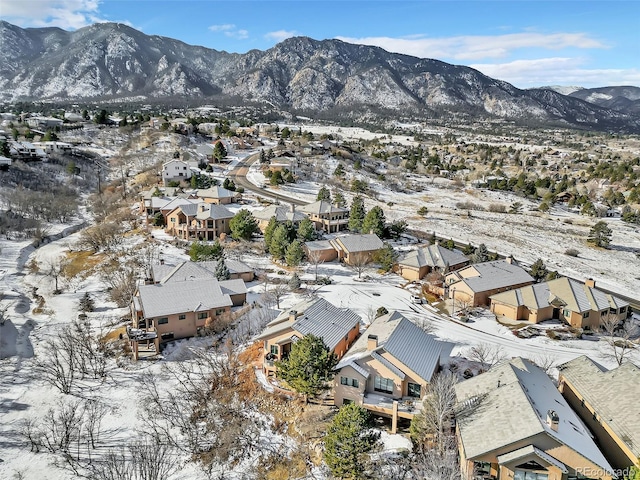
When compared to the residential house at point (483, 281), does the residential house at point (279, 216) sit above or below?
above

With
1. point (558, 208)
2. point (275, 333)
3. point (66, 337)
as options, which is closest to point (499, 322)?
point (275, 333)

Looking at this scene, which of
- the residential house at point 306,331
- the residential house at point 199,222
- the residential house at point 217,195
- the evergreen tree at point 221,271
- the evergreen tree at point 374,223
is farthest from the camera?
the residential house at point 217,195

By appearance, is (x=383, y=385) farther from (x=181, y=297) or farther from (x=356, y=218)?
(x=356, y=218)

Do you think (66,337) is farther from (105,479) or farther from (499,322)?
(499,322)

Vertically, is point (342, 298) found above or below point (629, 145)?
below

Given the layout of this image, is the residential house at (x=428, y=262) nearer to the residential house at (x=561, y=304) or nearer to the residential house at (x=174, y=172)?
the residential house at (x=561, y=304)

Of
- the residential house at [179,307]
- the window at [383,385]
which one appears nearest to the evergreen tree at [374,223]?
the residential house at [179,307]

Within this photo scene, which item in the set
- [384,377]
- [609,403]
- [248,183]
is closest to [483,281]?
[609,403]
